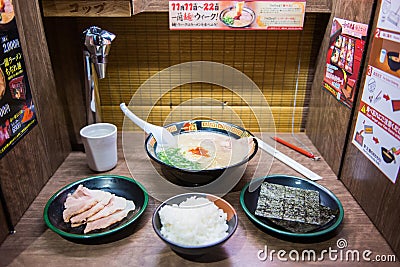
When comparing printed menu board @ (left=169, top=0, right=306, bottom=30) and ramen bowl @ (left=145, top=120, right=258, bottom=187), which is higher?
printed menu board @ (left=169, top=0, right=306, bottom=30)

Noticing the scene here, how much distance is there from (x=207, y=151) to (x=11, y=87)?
65 cm

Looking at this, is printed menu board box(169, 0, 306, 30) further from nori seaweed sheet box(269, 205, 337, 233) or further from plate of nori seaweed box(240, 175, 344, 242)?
nori seaweed sheet box(269, 205, 337, 233)

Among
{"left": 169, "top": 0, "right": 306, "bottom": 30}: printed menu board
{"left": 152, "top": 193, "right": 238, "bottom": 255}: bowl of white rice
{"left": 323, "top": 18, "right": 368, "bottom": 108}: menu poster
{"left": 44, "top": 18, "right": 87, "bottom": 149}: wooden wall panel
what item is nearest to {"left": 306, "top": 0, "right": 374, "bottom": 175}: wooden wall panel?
{"left": 323, "top": 18, "right": 368, "bottom": 108}: menu poster

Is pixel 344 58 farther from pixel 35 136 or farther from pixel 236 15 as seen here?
pixel 35 136

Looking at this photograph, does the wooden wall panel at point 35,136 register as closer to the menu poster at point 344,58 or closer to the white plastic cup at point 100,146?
the white plastic cup at point 100,146

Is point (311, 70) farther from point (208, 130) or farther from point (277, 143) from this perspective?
point (208, 130)

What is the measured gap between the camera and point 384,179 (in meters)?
0.87

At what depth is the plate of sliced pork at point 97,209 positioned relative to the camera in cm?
88

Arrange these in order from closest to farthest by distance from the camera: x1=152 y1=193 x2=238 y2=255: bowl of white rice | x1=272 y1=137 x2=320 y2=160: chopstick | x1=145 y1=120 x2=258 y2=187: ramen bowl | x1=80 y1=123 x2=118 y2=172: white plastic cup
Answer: x1=152 y1=193 x2=238 y2=255: bowl of white rice
x1=145 y1=120 x2=258 y2=187: ramen bowl
x1=80 y1=123 x2=118 y2=172: white plastic cup
x1=272 y1=137 x2=320 y2=160: chopstick

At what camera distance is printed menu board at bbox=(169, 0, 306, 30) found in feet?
3.99

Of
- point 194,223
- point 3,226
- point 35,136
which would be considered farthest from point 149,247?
point 35,136

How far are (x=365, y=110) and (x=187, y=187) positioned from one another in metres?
0.61

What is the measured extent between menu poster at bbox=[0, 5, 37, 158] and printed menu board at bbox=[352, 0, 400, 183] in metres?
1.01

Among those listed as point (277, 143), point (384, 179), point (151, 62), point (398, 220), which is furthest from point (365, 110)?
point (151, 62)
